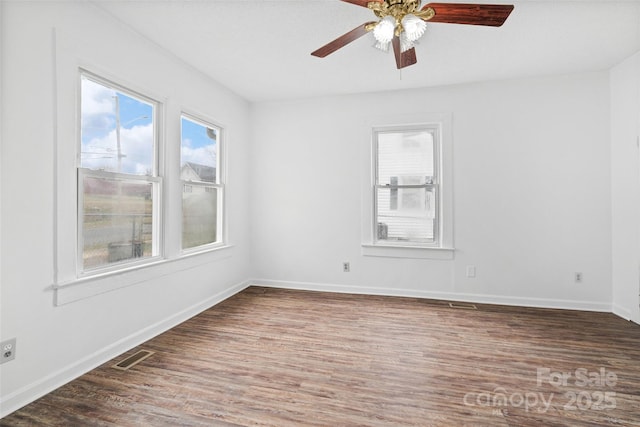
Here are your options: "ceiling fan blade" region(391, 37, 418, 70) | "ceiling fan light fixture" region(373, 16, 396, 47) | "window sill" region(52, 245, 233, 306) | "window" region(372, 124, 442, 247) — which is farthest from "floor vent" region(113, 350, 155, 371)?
"ceiling fan blade" region(391, 37, 418, 70)

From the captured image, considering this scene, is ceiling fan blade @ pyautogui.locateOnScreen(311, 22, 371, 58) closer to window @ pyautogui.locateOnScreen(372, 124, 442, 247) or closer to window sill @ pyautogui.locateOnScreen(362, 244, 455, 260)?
window @ pyautogui.locateOnScreen(372, 124, 442, 247)

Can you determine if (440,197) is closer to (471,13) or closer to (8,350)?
(471,13)

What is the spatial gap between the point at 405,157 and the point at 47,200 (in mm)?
3630

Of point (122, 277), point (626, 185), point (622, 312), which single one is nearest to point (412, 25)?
point (122, 277)

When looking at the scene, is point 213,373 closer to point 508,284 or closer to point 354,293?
point 354,293

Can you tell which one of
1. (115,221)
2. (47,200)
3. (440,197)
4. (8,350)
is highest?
(440,197)

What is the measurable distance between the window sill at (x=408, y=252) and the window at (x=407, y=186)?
0.08 metres

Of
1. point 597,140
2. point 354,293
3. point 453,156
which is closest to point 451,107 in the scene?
point 453,156

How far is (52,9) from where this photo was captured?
6.31ft

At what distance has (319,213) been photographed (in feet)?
13.8

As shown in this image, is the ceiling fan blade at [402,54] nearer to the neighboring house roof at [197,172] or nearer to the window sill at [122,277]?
the neighboring house roof at [197,172]

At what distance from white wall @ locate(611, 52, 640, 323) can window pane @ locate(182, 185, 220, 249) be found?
458 cm

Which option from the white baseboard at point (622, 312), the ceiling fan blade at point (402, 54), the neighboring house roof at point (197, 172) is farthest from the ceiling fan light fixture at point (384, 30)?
the white baseboard at point (622, 312)

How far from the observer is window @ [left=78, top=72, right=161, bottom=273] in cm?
221
